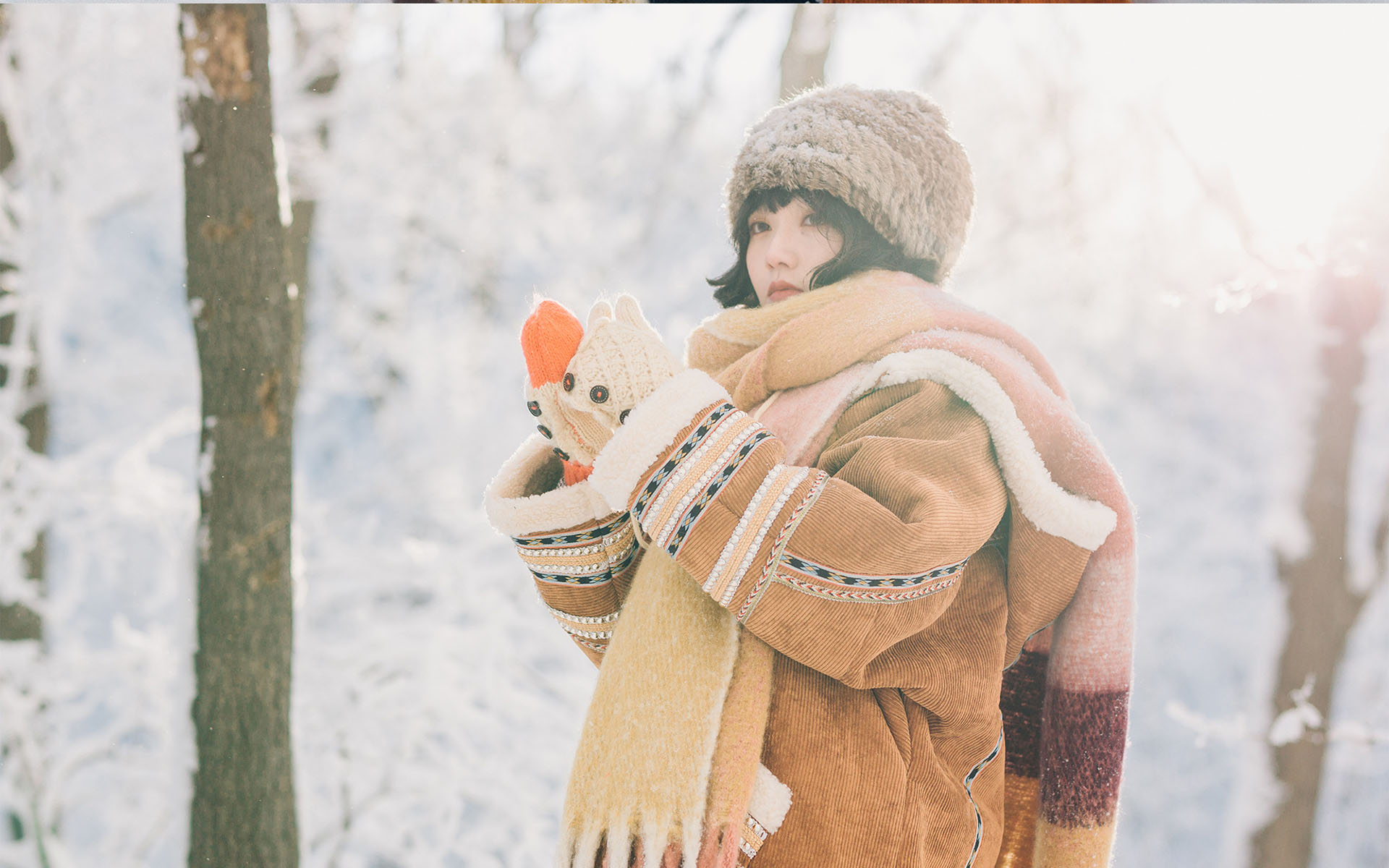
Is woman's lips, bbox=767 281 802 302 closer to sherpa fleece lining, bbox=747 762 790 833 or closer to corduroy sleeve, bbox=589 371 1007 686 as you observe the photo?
corduroy sleeve, bbox=589 371 1007 686

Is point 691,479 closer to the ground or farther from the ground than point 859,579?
farther from the ground

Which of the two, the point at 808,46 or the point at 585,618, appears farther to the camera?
the point at 808,46

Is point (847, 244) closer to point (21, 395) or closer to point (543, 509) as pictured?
point (543, 509)

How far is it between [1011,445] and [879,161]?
1.43 feet

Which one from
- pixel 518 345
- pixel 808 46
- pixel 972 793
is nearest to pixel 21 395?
pixel 518 345

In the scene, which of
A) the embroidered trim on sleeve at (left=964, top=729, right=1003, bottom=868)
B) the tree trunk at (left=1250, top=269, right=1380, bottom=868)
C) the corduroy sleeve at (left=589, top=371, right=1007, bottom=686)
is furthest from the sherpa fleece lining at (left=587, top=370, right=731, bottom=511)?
the tree trunk at (left=1250, top=269, right=1380, bottom=868)

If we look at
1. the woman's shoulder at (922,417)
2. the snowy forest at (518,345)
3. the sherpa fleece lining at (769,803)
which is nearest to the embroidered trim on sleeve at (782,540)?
the woman's shoulder at (922,417)

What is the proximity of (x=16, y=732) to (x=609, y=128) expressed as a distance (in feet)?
11.2

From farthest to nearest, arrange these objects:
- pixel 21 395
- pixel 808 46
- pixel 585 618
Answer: pixel 21 395 → pixel 808 46 → pixel 585 618

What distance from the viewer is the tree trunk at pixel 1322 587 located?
129 inches

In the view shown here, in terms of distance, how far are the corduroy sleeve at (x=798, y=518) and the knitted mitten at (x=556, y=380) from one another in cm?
8

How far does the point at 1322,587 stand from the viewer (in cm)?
353

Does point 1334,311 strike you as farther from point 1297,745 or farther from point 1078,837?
point 1078,837

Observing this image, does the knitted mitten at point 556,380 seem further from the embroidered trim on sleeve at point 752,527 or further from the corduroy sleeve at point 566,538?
the embroidered trim on sleeve at point 752,527
